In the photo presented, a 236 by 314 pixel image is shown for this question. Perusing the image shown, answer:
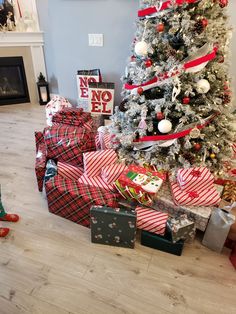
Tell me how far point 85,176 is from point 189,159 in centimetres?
78

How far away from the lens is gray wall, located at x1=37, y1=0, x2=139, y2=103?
212 centimetres

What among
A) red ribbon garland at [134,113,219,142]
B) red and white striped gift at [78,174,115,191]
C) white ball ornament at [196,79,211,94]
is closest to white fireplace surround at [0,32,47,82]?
red and white striped gift at [78,174,115,191]

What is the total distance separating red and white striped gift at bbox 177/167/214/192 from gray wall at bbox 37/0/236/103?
1.25 meters

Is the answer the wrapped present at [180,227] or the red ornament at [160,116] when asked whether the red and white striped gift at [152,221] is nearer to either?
the wrapped present at [180,227]

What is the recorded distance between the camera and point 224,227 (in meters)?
1.38

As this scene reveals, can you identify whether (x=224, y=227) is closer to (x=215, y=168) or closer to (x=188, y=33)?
(x=215, y=168)

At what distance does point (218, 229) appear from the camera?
1.41m

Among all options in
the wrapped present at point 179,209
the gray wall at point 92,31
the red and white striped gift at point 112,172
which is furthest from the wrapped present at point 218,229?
the gray wall at point 92,31

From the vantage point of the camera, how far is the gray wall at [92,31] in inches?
82.7

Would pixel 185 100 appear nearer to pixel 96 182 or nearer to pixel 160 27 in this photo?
pixel 160 27

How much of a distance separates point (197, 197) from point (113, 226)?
1.90 ft

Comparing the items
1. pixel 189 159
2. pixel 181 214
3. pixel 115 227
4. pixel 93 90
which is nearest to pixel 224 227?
pixel 181 214

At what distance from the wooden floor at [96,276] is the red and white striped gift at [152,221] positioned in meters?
0.15

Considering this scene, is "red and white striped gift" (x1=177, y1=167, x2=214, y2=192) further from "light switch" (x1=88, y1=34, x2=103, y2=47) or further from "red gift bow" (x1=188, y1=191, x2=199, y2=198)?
"light switch" (x1=88, y1=34, x2=103, y2=47)
